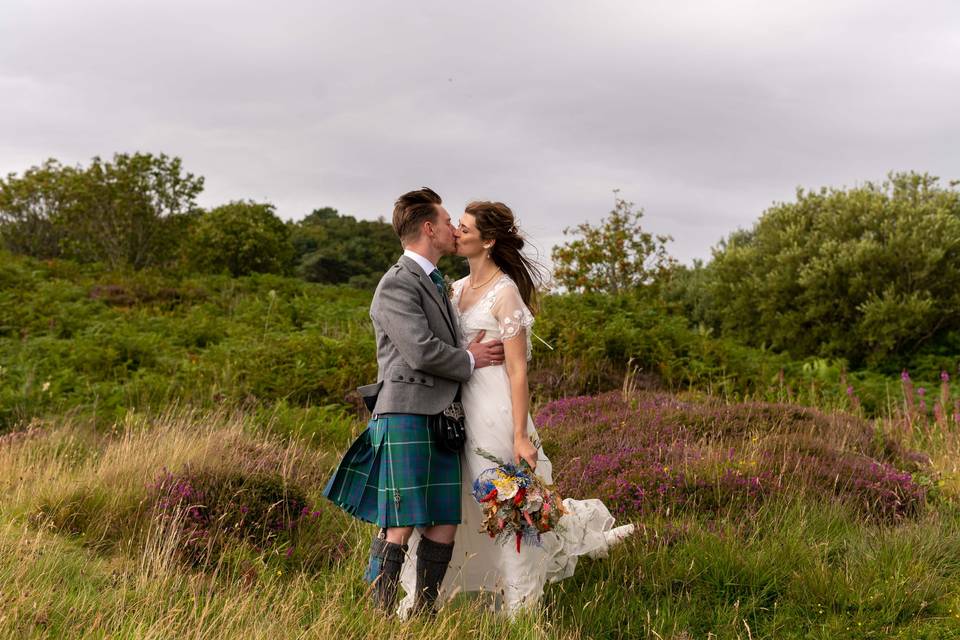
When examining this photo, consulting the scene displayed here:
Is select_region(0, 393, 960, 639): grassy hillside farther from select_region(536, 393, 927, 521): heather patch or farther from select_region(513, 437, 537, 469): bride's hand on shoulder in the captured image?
select_region(513, 437, 537, 469): bride's hand on shoulder

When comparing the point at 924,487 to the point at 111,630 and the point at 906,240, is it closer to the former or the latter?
the point at 111,630

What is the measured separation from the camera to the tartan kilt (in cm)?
411

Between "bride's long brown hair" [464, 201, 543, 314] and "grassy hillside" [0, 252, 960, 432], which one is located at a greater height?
"bride's long brown hair" [464, 201, 543, 314]

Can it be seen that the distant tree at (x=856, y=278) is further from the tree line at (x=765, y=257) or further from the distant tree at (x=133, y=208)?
the distant tree at (x=133, y=208)

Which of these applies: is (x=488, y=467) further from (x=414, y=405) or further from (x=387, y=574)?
(x=387, y=574)

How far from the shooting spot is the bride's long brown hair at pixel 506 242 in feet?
14.8

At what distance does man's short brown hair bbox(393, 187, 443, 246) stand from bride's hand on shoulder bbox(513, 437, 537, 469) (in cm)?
117

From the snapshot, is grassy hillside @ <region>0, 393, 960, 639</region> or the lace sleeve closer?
grassy hillside @ <region>0, 393, 960, 639</region>

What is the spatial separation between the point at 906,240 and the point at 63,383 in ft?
45.8

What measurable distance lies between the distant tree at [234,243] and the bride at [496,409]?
2023cm

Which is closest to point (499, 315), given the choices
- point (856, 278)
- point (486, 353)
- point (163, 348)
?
point (486, 353)

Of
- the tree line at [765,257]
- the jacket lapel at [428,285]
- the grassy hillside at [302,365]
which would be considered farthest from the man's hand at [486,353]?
the tree line at [765,257]

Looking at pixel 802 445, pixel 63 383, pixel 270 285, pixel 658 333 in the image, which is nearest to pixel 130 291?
pixel 270 285

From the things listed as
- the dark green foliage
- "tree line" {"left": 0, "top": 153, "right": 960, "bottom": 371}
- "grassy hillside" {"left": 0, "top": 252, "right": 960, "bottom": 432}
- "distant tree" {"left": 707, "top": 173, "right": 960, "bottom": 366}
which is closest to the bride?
"grassy hillside" {"left": 0, "top": 252, "right": 960, "bottom": 432}
